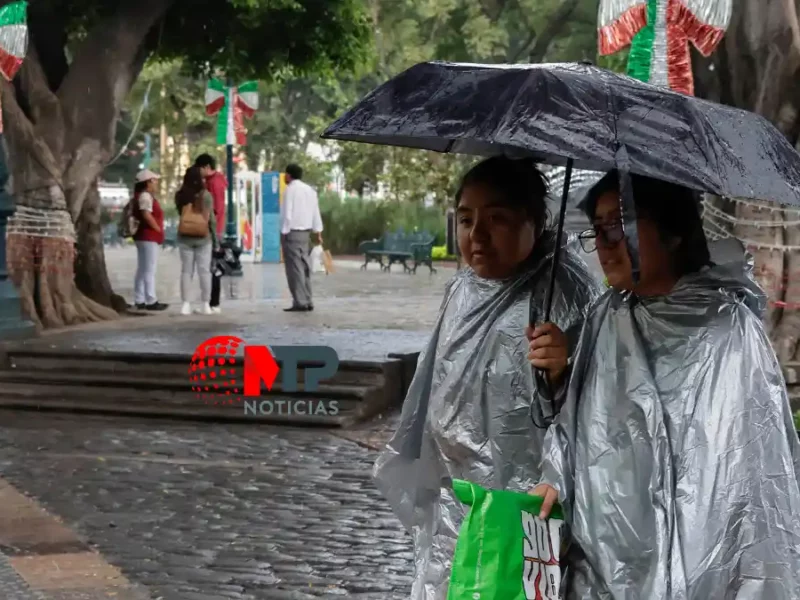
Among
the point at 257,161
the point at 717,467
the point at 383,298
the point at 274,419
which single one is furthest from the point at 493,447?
the point at 257,161

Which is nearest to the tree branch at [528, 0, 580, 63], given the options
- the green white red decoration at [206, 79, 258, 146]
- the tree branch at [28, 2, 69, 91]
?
the green white red decoration at [206, 79, 258, 146]

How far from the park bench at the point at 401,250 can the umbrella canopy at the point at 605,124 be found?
2333cm

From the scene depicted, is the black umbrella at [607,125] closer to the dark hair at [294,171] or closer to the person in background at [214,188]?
the dark hair at [294,171]

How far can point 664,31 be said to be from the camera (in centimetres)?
812

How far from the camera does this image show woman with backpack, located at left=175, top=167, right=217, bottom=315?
45.2 feet

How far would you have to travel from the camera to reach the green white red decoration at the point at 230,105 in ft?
75.4

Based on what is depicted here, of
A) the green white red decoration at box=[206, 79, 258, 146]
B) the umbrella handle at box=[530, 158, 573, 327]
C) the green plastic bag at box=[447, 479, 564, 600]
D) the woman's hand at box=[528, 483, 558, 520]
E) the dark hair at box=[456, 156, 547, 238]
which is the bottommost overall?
the green plastic bag at box=[447, 479, 564, 600]

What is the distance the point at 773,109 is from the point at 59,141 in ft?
25.3

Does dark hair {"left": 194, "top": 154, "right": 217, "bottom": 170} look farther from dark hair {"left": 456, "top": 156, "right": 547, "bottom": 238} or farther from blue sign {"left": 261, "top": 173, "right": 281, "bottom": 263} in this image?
blue sign {"left": 261, "top": 173, "right": 281, "bottom": 263}

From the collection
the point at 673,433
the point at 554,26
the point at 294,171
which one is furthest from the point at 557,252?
the point at 554,26

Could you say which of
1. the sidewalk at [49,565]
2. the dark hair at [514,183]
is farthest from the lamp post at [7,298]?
the dark hair at [514,183]

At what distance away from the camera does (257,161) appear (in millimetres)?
44375

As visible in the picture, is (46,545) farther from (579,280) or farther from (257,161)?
(257,161)

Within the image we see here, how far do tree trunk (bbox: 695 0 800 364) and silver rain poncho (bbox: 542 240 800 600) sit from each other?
6.44 m
